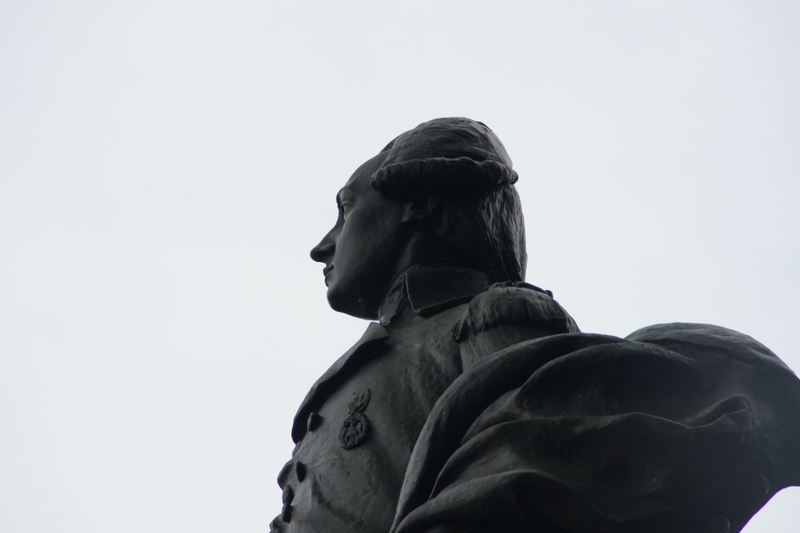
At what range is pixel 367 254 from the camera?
4.50 metres

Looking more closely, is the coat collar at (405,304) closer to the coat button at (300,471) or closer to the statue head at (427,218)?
the statue head at (427,218)

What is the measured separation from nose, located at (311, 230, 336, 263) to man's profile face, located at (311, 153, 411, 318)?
0.39ft

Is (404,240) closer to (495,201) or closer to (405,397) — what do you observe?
(495,201)

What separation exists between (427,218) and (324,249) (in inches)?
23.8

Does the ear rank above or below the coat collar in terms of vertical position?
above

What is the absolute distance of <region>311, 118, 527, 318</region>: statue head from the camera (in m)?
4.43

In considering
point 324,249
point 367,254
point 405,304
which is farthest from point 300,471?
point 324,249

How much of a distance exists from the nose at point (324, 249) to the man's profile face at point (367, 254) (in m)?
0.12

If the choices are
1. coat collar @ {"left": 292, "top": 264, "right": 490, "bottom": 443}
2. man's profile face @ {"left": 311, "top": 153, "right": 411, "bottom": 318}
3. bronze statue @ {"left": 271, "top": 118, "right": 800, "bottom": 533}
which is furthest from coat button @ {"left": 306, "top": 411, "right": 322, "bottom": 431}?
man's profile face @ {"left": 311, "top": 153, "right": 411, "bottom": 318}

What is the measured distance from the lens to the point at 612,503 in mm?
2795

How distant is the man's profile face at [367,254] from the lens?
449 cm

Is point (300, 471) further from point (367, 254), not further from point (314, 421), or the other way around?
point (367, 254)

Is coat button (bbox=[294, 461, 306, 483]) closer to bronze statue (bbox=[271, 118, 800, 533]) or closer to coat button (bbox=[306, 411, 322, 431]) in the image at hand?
bronze statue (bbox=[271, 118, 800, 533])

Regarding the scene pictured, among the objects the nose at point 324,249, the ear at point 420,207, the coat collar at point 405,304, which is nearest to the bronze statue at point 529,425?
the coat collar at point 405,304
